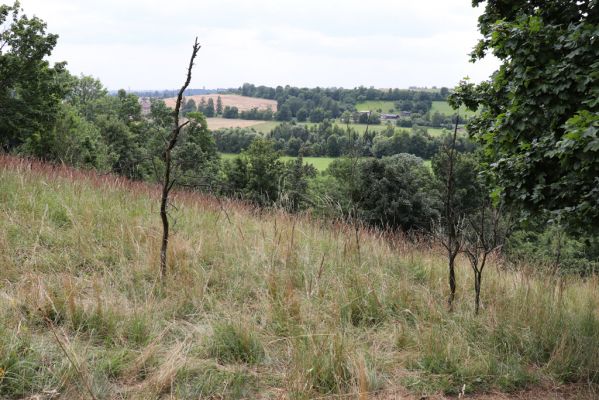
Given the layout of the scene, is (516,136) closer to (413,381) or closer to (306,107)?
(413,381)

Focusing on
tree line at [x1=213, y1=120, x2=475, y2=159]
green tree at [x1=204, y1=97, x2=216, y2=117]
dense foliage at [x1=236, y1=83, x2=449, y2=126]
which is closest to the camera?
tree line at [x1=213, y1=120, x2=475, y2=159]

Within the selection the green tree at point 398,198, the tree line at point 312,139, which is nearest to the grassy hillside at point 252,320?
the tree line at point 312,139

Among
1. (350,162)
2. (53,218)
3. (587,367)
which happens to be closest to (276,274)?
(350,162)

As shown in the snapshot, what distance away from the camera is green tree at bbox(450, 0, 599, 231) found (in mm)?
3373

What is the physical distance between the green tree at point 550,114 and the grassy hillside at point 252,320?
1.03m

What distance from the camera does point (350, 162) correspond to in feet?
17.4

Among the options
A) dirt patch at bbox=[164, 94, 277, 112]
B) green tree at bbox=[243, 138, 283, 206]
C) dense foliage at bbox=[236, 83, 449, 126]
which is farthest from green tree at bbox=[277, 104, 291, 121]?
green tree at bbox=[243, 138, 283, 206]

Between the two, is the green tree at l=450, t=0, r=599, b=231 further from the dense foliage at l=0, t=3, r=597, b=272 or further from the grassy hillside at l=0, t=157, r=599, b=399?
the grassy hillside at l=0, t=157, r=599, b=399

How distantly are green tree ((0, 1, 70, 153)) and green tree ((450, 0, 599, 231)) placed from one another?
24.4 metres

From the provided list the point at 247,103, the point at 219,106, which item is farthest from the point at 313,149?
the point at 247,103

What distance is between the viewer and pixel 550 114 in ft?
12.6

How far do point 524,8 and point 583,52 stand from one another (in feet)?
7.44

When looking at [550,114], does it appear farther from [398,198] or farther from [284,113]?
[284,113]

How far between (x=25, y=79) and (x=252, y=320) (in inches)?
998
